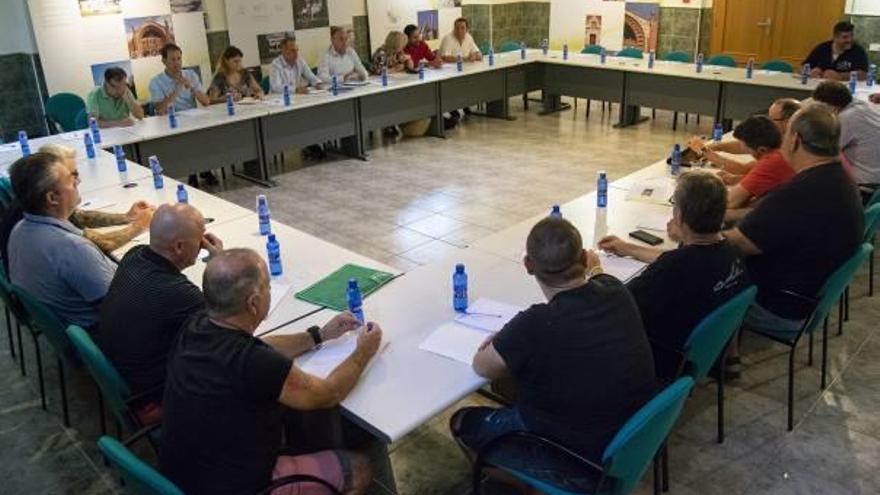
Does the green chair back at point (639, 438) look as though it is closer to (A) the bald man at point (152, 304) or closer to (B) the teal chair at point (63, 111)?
(A) the bald man at point (152, 304)

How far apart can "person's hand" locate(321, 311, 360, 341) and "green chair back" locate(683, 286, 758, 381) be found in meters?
1.24

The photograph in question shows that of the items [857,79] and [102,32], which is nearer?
[857,79]

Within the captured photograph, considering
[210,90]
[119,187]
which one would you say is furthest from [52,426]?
[210,90]

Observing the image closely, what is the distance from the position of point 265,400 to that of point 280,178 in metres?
5.48

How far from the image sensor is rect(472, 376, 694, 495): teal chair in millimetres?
1984

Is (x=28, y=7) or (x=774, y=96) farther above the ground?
(x=28, y=7)

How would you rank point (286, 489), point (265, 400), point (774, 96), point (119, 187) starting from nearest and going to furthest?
point (265, 400) < point (286, 489) < point (119, 187) < point (774, 96)

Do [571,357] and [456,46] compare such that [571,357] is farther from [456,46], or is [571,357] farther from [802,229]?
[456,46]

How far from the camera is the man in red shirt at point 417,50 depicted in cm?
885

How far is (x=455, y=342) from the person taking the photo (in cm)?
266

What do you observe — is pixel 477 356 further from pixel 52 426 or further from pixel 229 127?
pixel 229 127

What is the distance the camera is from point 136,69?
26.7 ft

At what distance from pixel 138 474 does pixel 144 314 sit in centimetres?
88

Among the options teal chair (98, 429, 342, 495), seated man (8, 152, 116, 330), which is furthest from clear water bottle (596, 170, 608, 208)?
teal chair (98, 429, 342, 495)
